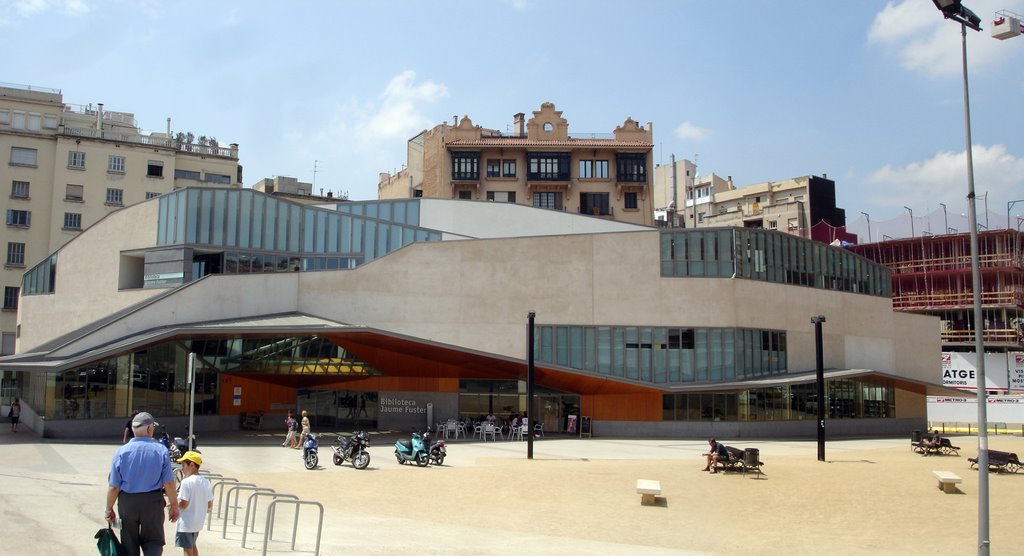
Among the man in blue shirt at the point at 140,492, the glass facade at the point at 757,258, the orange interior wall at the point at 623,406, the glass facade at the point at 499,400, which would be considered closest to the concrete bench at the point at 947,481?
the orange interior wall at the point at 623,406

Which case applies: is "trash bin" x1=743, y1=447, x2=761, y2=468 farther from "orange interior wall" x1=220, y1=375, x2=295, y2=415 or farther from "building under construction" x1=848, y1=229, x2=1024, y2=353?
"building under construction" x1=848, y1=229, x2=1024, y2=353

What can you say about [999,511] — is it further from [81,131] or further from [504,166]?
[81,131]

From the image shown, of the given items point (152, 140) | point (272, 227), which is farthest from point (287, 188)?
point (272, 227)

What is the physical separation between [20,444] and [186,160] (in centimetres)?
4527

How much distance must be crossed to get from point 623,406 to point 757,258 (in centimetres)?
1047

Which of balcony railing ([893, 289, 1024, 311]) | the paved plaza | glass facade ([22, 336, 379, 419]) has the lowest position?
the paved plaza

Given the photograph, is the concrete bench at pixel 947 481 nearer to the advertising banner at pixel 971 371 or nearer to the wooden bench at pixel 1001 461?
the wooden bench at pixel 1001 461

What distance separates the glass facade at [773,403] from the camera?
1582 inches

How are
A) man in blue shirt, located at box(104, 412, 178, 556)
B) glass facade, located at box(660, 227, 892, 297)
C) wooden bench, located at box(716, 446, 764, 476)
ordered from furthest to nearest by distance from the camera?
glass facade, located at box(660, 227, 892, 297)
wooden bench, located at box(716, 446, 764, 476)
man in blue shirt, located at box(104, 412, 178, 556)

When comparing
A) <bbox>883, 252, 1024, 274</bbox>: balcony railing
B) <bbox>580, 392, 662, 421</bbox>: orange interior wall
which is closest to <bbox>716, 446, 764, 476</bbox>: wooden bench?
<bbox>580, 392, 662, 421</bbox>: orange interior wall

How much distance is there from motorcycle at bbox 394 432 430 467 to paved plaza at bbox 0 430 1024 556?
0.38m

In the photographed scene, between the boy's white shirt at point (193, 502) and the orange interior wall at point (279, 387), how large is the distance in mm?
31340

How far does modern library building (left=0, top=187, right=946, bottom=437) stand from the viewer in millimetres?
37500

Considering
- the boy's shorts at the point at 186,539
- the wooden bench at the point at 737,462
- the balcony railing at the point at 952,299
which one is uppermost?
the balcony railing at the point at 952,299
